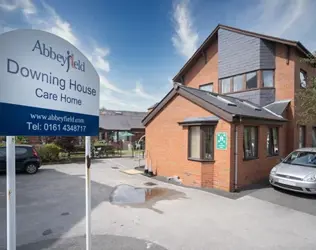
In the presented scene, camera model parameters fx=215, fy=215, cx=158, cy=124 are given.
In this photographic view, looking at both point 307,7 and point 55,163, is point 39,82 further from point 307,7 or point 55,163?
point 55,163

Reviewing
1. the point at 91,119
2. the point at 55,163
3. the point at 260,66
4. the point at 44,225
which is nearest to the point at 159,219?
the point at 44,225

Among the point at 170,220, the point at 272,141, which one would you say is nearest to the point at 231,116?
the point at 272,141

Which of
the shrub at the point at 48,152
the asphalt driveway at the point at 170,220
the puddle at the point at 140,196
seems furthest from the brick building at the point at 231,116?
the shrub at the point at 48,152

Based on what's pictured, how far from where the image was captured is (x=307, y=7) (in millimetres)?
11102

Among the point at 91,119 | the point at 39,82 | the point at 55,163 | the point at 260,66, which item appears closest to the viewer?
the point at 39,82

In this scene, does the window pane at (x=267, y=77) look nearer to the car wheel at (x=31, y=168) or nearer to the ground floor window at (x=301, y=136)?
the ground floor window at (x=301, y=136)

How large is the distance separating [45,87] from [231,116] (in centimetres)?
715

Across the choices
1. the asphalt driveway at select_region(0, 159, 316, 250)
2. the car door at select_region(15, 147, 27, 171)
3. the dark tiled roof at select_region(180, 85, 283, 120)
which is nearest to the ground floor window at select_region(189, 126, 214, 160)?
the dark tiled roof at select_region(180, 85, 283, 120)

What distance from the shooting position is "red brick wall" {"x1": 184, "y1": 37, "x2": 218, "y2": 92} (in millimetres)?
17344

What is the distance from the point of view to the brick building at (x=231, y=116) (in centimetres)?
895

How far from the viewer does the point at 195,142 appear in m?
9.75

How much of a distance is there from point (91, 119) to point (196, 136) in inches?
275

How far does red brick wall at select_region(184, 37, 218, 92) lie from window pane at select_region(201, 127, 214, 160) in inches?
336

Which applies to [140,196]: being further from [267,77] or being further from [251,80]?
[267,77]
